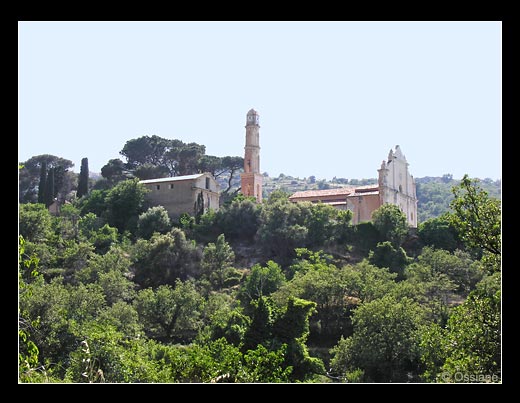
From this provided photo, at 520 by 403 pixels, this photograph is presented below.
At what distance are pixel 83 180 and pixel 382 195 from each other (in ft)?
71.8

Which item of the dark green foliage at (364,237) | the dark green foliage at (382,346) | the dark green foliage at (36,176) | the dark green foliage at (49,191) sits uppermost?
the dark green foliage at (36,176)

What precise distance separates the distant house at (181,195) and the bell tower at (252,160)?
6.27 m

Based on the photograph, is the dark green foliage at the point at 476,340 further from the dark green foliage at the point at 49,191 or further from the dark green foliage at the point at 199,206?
the dark green foliage at the point at 49,191

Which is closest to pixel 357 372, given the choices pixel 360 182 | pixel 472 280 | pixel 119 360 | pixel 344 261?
pixel 119 360

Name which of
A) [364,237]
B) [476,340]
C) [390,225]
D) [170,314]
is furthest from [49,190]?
[476,340]

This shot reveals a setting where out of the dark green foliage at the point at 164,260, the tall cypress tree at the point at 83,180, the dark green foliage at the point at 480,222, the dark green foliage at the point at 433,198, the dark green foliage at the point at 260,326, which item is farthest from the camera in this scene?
the dark green foliage at the point at 433,198

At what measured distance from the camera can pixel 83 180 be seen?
170 feet

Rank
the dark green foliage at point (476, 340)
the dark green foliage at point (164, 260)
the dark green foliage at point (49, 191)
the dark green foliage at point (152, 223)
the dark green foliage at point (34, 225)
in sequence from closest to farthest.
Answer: the dark green foliage at point (476, 340) → the dark green foliage at point (34, 225) → the dark green foliage at point (164, 260) → the dark green foliage at point (152, 223) → the dark green foliage at point (49, 191)

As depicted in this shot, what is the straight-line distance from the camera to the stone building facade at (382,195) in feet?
154

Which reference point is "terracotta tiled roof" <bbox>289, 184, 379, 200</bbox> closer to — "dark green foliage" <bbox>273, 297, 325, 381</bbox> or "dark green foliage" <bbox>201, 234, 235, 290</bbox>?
"dark green foliage" <bbox>201, 234, 235, 290</bbox>

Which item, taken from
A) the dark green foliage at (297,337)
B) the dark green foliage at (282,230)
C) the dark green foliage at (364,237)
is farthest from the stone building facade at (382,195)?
the dark green foliage at (297,337)

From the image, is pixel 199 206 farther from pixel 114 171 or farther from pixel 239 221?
pixel 114 171

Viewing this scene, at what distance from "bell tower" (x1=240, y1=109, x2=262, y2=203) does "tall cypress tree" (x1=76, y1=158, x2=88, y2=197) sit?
1153cm
